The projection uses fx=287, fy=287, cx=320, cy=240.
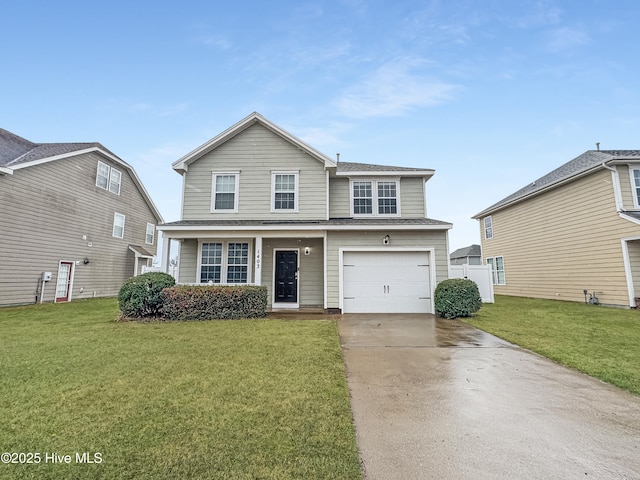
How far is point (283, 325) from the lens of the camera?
7.61 meters

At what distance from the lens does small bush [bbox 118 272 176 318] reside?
859 cm

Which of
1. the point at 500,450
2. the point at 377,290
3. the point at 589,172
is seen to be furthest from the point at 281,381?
the point at 589,172

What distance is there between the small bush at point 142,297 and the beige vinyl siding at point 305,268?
12.1 ft

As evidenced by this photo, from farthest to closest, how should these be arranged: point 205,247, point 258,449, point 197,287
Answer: point 205,247 → point 197,287 → point 258,449

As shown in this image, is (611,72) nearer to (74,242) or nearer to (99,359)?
(99,359)

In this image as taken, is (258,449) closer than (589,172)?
Yes

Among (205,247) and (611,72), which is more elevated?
(611,72)

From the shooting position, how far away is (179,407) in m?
3.08

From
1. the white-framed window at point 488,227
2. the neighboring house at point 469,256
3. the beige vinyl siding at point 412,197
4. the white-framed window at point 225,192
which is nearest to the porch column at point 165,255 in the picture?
the white-framed window at point 225,192

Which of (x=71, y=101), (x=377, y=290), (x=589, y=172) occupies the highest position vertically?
(x=71, y=101)

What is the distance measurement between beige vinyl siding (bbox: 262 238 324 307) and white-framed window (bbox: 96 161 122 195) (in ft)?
37.4

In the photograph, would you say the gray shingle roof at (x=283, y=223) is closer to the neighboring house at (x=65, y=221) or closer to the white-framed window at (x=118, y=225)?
the neighboring house at (x=65, y=221)

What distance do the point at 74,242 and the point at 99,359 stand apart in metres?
12.8

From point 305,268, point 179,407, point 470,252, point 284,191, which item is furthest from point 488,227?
point 179,407
